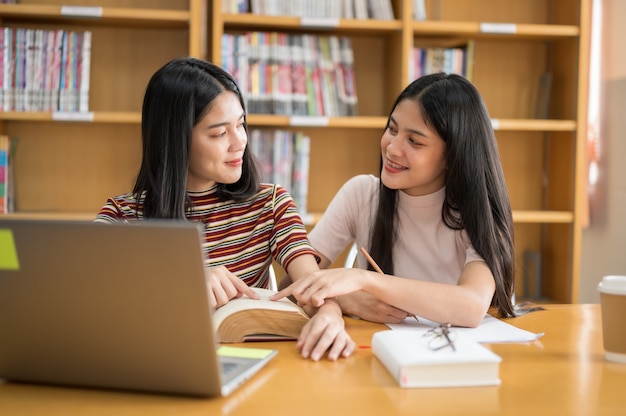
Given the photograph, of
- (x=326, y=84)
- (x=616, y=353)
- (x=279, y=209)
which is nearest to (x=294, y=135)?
(x=326, y=84)

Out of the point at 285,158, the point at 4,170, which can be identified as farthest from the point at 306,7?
the point at 4,170

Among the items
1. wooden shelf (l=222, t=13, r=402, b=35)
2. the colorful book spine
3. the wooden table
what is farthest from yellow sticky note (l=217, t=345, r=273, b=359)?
the colorful book spine

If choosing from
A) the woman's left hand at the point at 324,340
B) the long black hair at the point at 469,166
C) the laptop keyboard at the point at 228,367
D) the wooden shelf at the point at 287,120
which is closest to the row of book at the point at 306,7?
the wooden shelf at the point at 287,120

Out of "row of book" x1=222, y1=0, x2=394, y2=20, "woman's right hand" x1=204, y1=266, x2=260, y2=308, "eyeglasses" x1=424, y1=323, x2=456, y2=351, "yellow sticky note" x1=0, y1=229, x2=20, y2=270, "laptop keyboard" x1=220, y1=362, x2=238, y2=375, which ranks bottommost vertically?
"laptop keyboard" x1=220, y1=362, x2=238, y2=375

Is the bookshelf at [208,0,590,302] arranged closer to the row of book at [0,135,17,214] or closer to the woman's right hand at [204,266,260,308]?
the row of book at [0,135,17,214]

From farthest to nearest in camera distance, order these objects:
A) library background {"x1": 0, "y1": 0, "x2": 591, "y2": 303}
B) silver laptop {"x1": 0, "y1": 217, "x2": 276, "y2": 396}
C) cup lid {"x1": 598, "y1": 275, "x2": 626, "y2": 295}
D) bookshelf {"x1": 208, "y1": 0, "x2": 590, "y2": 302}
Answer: bookshelf {"x1": 208, "y1": 0, "x2": 590, "y2": 302}
library background {"x1": 0, "y1": 0, "x2": 591, "y2": 303}
cup lid {"x1": 598, "y1": 275, "x2": 626, "y2": 295}
silver laptop {"x1": 0, "y1": 217, "x2": 276, "y2": 396}

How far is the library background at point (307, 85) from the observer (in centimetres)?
272

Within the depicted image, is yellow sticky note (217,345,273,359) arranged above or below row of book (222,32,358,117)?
below

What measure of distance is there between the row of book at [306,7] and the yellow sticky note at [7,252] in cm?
211

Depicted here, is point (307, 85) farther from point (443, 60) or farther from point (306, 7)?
point (443, 60)

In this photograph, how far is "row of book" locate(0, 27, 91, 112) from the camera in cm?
269

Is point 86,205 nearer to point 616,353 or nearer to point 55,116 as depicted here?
point 55,116

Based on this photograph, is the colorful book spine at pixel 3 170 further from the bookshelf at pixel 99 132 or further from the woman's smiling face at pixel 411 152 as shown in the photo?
the woman's smiling face at pixel 411 152

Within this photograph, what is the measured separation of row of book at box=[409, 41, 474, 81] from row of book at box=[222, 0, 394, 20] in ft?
0.80
